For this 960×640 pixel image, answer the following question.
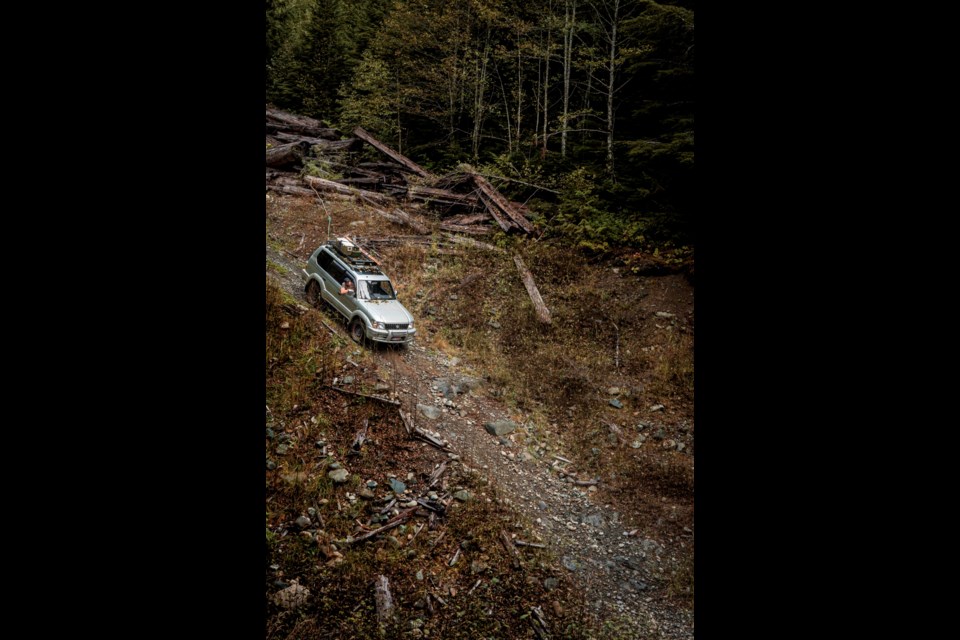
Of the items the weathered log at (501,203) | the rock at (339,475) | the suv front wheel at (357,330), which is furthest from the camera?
the weathered log at (501,203)

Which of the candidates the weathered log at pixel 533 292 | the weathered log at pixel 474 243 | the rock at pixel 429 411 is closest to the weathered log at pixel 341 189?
the weathered log at pixel 474 243

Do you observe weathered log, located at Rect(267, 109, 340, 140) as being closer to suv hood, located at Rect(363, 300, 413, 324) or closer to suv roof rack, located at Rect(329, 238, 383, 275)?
suv roof rack, located at Rect(329, 238, 383, 275)

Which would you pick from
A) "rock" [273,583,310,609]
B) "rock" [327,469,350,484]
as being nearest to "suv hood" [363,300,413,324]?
"rock" [327,469,350,484]

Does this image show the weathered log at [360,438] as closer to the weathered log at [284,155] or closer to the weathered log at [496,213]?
the weathered log at [496,213]

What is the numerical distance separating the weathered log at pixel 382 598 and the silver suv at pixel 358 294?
5.84 meters

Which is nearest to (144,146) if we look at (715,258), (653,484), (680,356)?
(715,258)

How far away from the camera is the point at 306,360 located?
9.02m

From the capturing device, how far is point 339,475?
709 centimetres

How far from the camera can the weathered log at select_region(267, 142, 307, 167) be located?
20.4 m

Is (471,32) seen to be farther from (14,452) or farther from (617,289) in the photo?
(14,452)

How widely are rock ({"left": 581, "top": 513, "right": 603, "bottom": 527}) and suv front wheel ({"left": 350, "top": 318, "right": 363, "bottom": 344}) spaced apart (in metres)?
6.50

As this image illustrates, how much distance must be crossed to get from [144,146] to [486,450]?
825cm

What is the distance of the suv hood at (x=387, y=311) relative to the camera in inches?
424

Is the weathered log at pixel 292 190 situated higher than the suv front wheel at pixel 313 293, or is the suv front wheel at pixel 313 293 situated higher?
the weathered log at pixel 292 190
